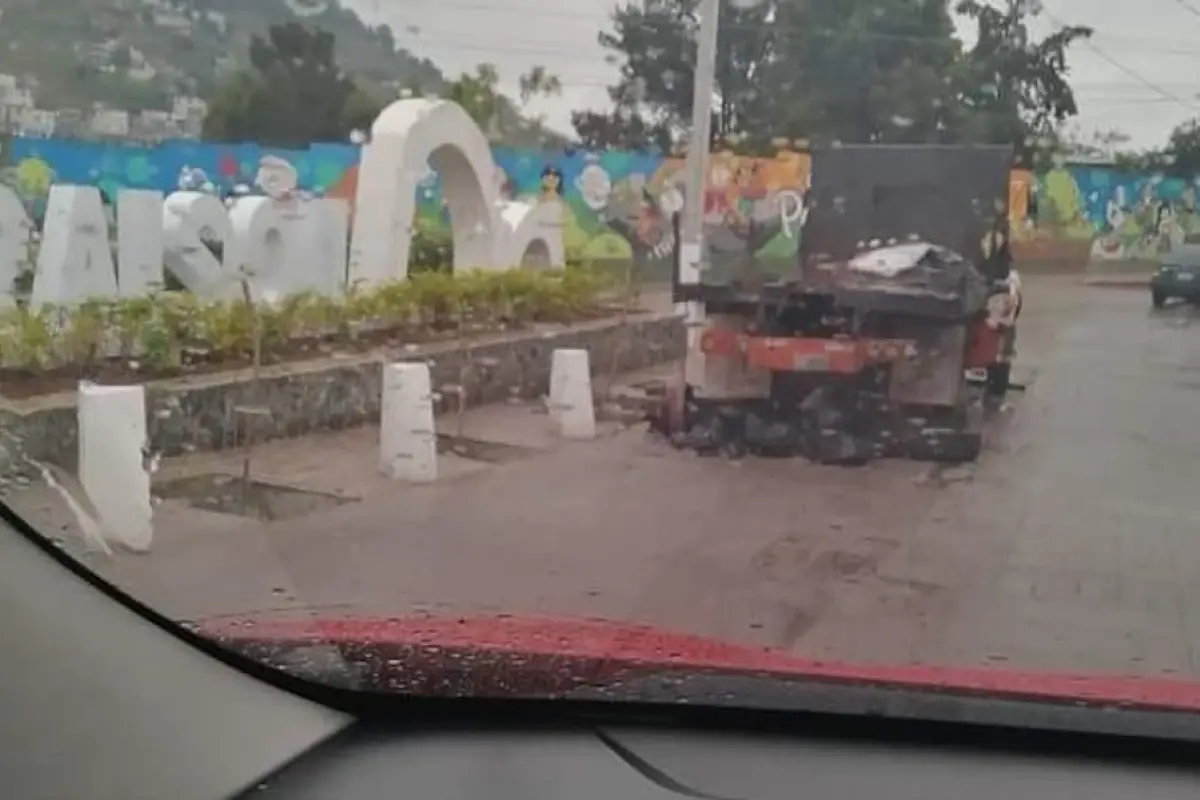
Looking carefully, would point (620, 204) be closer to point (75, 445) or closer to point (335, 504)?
point (335, 504)

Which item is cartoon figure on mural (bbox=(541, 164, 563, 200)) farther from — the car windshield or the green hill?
the green hill

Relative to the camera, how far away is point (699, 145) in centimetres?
472

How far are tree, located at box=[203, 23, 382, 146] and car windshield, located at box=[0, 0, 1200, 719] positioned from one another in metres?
0.01

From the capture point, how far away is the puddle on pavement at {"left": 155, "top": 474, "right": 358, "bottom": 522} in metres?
4.39

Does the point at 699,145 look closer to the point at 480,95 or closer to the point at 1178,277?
the point at 480,95

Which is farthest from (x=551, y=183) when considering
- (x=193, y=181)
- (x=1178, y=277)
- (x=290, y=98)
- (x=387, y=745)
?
(x=387, y=745)

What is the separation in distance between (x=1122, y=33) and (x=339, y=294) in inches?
91.4

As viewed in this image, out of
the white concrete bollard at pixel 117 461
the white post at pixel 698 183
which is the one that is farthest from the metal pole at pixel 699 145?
the white concrete bollard at pixel 117 461

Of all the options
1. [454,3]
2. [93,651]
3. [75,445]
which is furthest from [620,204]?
[93,651]

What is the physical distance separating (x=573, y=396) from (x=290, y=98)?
1.17 meters

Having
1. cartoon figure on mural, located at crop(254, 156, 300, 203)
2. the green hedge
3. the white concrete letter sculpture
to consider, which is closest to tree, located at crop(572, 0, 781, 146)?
the white concrete letter sculpture

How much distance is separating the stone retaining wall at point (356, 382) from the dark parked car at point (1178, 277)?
129 centimetres

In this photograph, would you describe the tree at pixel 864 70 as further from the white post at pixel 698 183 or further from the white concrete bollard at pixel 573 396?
the white concrete bollard at pixel 573 396

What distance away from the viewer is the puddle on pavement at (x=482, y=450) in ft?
16.0
